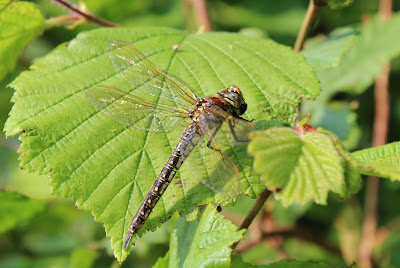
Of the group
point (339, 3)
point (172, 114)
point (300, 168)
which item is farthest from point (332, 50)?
point (300, 168)

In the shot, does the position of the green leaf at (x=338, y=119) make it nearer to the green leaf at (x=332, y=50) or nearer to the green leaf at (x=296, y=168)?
the green leaf at (x=332, y=50)

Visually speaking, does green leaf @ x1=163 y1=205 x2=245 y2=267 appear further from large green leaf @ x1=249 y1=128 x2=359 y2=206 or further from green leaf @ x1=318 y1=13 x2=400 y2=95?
green leaf @ x1=318 y1=13 x2=400 y2=95

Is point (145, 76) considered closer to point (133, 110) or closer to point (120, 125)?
point (133, 110)

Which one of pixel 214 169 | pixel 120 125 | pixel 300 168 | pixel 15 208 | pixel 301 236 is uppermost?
pixel 300 168

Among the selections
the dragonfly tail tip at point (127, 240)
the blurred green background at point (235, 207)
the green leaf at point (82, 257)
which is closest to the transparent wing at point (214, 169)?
the dragonfly tail tip at point (127, 240)

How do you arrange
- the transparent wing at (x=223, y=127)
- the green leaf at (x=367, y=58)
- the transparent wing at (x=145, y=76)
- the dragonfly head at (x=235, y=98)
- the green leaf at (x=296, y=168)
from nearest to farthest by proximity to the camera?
the green leaf at (x=296, y=168), the transparent wing at (x=223, y=127), the dragonfly head at (x=235, y=98), the transparent wing at (x=145, y=76), the green leaf at (x=367, y=58)

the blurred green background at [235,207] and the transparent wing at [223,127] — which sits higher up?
the transparent wing at [223,127]

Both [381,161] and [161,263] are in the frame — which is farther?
[161,263]
